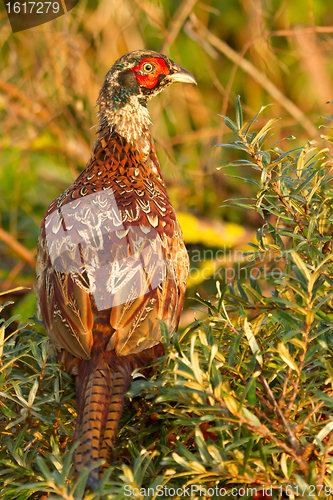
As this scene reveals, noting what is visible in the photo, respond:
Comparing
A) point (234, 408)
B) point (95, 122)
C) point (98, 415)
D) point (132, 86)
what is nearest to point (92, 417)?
point (98, 415)

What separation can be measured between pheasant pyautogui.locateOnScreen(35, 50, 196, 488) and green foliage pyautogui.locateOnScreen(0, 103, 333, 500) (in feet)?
0.25

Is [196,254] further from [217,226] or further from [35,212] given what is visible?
[35,212]

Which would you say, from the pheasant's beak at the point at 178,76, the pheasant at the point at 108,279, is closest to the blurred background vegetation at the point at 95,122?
the pheasant's beak at the point at 178,76

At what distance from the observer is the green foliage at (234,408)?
0.77m

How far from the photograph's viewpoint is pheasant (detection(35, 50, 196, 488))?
3.73 feet

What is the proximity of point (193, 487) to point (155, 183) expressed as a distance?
126 cm

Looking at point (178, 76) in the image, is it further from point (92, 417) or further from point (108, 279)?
point (92, 417)

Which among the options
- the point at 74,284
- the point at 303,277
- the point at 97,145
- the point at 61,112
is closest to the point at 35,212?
the point at 61,112

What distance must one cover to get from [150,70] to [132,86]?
106 mm

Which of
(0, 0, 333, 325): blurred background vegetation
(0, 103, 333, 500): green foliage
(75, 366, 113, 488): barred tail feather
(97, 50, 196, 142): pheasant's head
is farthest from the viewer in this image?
(0, 0, 333, 325): blurred background vegetation

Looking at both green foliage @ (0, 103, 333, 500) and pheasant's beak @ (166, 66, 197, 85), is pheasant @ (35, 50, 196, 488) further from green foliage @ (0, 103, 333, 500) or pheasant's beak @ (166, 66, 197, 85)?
pheasant's beak @ (166, 66, 197, 85)

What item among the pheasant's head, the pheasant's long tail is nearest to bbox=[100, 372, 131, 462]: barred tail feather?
the pheasant's long tail

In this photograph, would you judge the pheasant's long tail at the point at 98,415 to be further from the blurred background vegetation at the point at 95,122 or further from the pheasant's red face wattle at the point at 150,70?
the blurred background vegetation at the point at 95,122

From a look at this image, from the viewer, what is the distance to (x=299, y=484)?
703 millimetres
